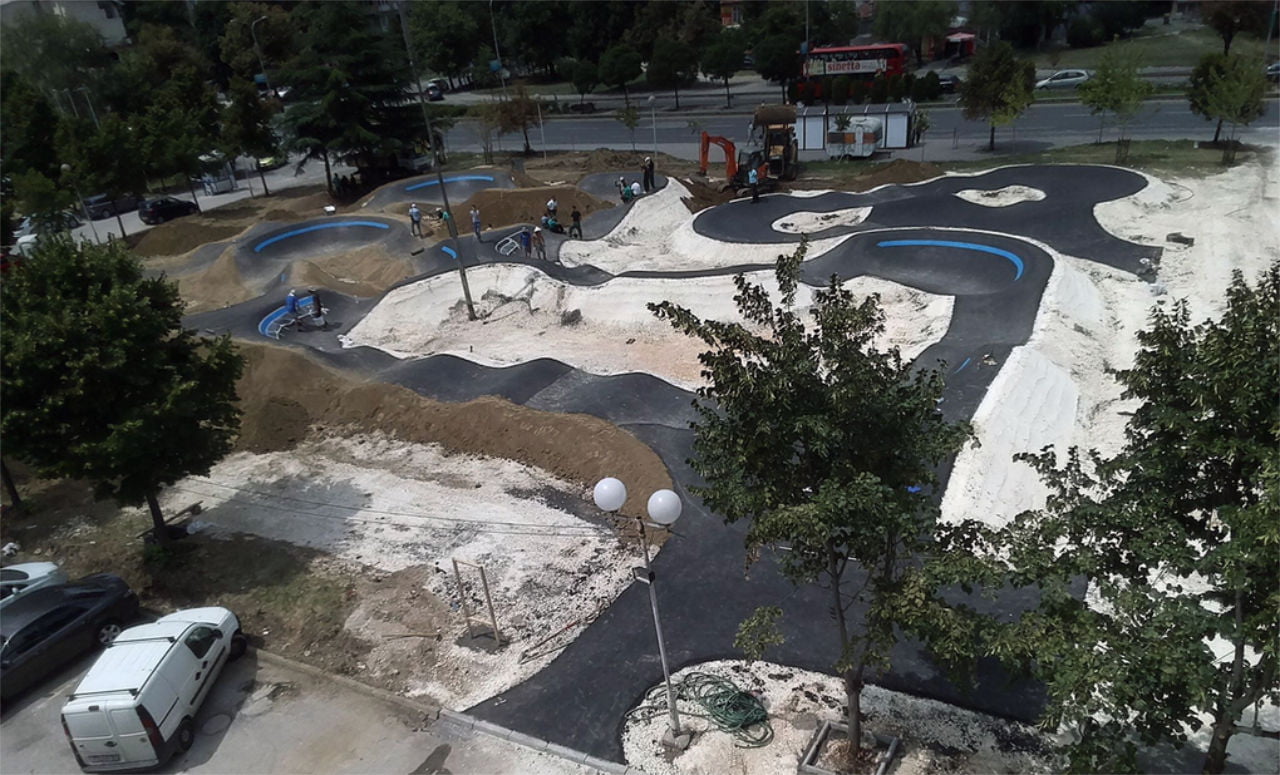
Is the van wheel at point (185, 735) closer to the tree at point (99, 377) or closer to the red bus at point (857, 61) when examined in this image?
the tree at point (99, 377)

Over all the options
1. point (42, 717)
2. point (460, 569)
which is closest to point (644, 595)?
point (460, 569)

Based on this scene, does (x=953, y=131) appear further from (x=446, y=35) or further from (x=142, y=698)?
(x=446, y=35)


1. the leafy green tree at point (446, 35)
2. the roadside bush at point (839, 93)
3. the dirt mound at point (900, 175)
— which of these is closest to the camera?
the dirt mound at point (900, 175)

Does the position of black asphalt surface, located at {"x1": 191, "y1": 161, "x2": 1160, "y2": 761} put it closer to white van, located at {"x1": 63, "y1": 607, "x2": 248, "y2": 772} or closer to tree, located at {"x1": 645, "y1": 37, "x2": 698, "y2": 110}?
white van, located at {"x1": 63, "y1": 607, "x2": 248, "y2": 772}

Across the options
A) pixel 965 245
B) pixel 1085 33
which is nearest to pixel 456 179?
pixel 965 245

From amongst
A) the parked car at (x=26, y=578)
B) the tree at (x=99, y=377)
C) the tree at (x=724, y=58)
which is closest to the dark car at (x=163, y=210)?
the tree at (x=99, y=377)

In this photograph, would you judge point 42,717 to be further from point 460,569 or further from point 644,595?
point 644,595
